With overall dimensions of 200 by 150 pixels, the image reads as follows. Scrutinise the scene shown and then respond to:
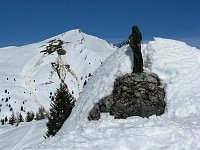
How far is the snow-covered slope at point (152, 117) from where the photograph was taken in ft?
56.4

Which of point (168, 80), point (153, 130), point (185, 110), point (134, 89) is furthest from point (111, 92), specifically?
point (153, 130)

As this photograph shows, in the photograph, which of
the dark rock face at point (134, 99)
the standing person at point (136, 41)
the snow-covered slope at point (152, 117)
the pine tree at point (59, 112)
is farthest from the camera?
the pine tree at point (59, 112)

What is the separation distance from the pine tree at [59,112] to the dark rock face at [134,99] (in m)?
19.6

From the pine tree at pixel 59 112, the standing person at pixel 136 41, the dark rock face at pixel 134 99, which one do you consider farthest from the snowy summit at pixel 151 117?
the pine tree at pixel 59 112

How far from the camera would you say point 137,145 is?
55.5ft

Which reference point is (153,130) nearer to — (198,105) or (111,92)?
(198,105)

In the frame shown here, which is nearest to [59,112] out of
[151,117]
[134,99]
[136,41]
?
[136,41]

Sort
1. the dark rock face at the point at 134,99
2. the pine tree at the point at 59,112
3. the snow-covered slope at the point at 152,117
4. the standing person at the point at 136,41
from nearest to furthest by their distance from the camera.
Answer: the snow-covered slope at the point at 152,117 → the dark rock face at the point at 134,99 → the standing person at the point at 136,41 → the pine tree at the point at 59,112

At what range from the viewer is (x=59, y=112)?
47812mm

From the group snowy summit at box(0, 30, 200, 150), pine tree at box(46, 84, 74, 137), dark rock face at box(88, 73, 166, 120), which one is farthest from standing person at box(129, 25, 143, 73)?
pine tree at box(46, 84, 74, 137)

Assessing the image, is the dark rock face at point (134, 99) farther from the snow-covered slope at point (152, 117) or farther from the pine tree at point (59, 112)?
the pine tree at point (59, 112)

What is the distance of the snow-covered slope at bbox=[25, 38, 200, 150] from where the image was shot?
17.2 metres

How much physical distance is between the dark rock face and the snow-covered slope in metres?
0.57

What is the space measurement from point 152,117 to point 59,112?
27099 millimetres
